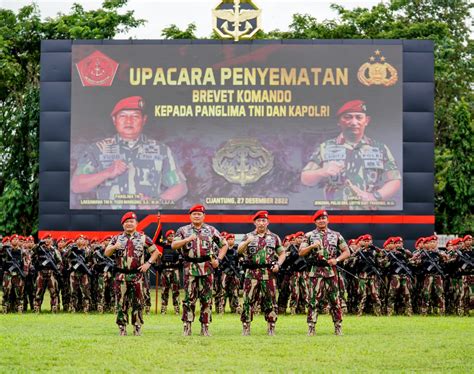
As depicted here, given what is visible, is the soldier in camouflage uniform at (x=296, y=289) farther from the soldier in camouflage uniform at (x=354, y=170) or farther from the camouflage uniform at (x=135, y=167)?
the camouflage uniform at (x=135, y=167)

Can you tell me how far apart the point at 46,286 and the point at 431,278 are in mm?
8149

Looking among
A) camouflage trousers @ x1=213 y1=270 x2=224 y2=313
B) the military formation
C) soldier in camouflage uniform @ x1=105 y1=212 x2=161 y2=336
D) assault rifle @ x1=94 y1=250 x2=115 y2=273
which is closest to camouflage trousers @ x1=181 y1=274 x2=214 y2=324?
soldier in camouflage uniform @ x1=105 y1=212 x2=161 y2=336

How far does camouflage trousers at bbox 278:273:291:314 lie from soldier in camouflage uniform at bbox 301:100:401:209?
7.21 metres

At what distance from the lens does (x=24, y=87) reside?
45.8m

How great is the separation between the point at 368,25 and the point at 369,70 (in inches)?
583

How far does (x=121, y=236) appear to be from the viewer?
17094mm

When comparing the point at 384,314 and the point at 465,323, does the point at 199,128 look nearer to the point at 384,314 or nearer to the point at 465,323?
the point at 384,314

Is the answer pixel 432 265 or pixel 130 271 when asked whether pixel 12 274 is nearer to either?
pixel 130 271

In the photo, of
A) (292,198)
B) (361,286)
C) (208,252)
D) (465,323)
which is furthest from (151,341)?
(292,198)

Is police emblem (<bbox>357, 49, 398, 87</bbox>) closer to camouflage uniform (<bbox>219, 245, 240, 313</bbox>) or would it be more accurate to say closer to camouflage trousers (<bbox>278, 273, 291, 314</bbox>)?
camouflage uniform (<bbox>219, 245, 240, 313</bbox>)

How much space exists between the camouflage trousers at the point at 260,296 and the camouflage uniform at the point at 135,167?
15.4 meters

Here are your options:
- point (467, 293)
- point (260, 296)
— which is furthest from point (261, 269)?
point (467, 293)

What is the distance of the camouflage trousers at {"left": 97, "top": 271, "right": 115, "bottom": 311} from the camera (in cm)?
2509

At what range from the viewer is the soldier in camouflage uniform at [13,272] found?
81.2 feet
